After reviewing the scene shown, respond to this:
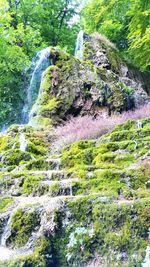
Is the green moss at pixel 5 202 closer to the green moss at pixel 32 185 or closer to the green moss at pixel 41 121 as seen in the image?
→ the green moss at pixel 32 185

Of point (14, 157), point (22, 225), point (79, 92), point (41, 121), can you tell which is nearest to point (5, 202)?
point (22, 225)

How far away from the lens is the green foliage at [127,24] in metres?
10.2

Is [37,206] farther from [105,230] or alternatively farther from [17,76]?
[17,76]

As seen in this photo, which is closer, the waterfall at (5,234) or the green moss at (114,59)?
the waterfall at (5,234)

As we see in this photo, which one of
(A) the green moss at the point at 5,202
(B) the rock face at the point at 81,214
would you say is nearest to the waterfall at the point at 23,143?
(B) the rock face at the point at 81,214

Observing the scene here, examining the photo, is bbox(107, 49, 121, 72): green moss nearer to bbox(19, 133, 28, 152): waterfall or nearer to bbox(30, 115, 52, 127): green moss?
bbox(30, 115, 52, 127): green moss

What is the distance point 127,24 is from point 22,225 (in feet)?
49.3

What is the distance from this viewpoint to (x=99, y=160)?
5969 millimetres

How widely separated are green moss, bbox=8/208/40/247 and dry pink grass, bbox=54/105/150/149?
148 inches

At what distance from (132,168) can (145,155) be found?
1.81ft

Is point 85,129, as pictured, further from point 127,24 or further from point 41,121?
point 127,24

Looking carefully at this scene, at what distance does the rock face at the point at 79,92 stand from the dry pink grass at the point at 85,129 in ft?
3.32

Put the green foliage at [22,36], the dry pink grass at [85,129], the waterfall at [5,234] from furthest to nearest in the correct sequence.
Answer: the green foliage at [22,36], the dry pink grass at [85,129], the waterfall at [5,234]

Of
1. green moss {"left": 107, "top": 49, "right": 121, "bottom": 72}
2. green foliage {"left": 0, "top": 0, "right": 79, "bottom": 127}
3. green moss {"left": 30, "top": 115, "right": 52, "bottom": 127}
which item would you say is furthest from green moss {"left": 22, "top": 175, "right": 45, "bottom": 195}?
green foliage {"left": 0, "top": 0, "right": 79, "bottom": 127}
